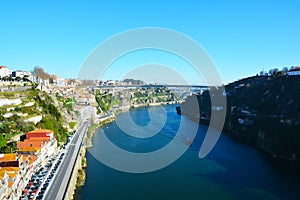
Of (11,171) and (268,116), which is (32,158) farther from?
(268,116)

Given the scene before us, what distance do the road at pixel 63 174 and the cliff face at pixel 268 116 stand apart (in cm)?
564

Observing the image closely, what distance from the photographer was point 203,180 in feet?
20.4

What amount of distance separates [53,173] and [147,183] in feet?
6.43

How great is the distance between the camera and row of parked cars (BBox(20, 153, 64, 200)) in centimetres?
438

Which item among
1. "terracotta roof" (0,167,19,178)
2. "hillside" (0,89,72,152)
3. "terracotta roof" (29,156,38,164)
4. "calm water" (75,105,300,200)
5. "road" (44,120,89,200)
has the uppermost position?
"hillside" (0,89,72,152)

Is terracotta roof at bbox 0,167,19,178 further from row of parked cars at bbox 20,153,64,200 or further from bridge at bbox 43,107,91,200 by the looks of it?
bridge at bbox 43,107,91,200

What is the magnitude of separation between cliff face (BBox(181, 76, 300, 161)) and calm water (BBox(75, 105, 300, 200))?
2.23 ft

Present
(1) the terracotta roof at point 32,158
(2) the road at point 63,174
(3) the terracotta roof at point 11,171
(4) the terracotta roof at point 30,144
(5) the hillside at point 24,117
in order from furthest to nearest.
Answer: (5) the hillside at point 24,117, (4) the terracotta roof at point 30,144, (1) the terracotta roof at point 32,158, (2) the road at point 63,174, (3) the terracotta roof at point 11,171

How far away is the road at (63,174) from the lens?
453 centimetres

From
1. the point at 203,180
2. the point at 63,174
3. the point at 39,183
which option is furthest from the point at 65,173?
the point at 203,180

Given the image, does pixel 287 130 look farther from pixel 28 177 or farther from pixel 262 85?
pixel 28 177

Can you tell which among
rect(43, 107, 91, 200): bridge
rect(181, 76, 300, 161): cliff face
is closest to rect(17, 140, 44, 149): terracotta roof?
rect(43, 107, 91, 200): bridge

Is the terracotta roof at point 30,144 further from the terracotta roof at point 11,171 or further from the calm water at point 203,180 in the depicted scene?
the terracotta roof at point 11,171

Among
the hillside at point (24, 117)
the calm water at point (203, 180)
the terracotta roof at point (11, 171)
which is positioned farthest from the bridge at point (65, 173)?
the hillside at point (24, 117)
